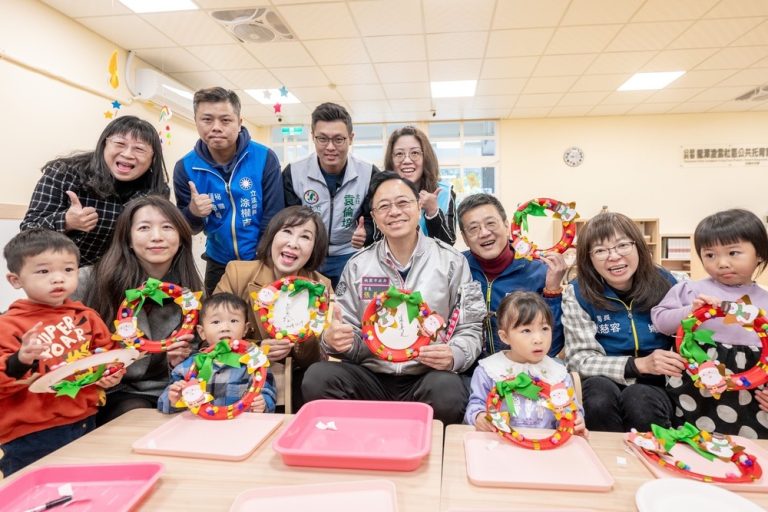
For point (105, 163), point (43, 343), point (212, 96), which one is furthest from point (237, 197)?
point (43, 343)

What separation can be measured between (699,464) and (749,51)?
6.35 meters

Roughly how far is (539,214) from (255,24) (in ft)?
12.9

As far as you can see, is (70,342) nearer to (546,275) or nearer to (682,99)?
(546,275)

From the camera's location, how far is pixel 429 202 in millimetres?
2793

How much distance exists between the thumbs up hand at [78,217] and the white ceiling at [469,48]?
9.58ft

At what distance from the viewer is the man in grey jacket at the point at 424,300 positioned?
183 cm

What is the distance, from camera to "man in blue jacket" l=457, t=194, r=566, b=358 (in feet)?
7.38

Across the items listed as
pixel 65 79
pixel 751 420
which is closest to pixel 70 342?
pixel 751 420

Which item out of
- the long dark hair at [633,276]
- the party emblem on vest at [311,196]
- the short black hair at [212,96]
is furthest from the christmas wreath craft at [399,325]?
the short black hair at [212,96]

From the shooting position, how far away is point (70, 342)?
4.98 ft

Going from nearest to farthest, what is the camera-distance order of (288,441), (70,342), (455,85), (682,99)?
(288,441)
(70,342)
(455,85)
(682,99)

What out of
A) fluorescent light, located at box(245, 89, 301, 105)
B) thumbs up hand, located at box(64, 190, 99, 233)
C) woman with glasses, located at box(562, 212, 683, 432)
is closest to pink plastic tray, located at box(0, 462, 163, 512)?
thumbs up hand, located at box(64, 190, 99, 233)

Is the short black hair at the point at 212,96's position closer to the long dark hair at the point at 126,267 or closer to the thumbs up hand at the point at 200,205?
the thumbs up hand at the point at 200,205

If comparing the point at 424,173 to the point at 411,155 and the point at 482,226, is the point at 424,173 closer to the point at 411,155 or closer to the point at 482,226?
the point at 411,155
